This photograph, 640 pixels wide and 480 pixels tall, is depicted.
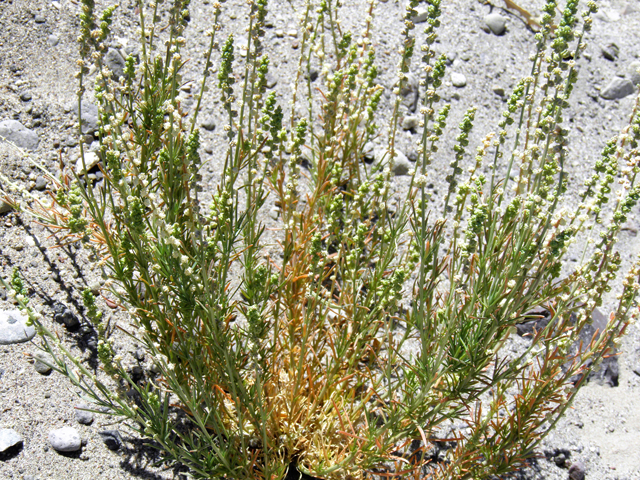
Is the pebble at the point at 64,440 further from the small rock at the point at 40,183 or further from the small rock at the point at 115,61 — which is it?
the small rock at the point at 115,61

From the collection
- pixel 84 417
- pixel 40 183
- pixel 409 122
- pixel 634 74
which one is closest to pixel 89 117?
pixel 40 183

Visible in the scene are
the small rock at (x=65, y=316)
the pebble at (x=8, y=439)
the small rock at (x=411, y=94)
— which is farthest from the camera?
the small rock at (x=411, y=94)

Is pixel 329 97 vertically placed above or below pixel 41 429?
above

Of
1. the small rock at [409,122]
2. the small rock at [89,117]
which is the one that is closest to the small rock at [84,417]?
the small rock at [89,117]

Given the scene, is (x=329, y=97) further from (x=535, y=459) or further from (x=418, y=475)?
(x=535, y=459)

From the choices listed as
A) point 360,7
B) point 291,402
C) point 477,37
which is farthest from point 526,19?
point 291,402

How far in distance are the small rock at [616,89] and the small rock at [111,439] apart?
4676mm

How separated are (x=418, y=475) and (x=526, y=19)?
14.7ft

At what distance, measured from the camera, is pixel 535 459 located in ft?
9.93

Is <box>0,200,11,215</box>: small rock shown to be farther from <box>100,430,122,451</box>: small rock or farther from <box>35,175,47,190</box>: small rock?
<box>100,430,122,451</box>: small rock

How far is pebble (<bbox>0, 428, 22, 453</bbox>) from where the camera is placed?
7.73ft

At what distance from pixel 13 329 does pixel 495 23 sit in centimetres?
458

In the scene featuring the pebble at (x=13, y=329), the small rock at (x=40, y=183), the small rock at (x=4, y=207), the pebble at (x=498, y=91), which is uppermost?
the pebble at (x=498, y=91)

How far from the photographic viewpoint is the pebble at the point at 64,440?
7.99 ft
